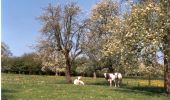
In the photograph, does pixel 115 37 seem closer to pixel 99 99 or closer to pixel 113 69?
pixel 99 99

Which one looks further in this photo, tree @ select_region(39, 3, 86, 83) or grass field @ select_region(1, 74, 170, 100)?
tree @ select_region(39, 3, 86, 83)

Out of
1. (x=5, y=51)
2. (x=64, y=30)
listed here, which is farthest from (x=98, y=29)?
(x=5, y=51)

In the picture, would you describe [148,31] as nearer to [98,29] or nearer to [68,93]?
[68,93]

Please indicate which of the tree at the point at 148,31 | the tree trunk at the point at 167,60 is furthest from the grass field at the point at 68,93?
the tree at the point at 148,31

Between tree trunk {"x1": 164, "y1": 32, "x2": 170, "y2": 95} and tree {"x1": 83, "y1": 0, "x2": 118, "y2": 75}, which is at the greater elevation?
tree {"x1": 83, "y1": 0, "x2": 118, "y2": 75}

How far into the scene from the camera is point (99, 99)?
28625 mm

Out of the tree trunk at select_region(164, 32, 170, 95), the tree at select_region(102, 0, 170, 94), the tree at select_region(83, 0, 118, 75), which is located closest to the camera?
the tree at select_region(102, 0, 170, 94)

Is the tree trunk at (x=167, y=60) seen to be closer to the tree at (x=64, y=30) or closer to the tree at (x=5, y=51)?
the tree at (x=64, y=30)

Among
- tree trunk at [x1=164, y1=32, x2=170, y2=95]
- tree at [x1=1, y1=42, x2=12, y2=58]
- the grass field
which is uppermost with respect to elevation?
tree at [x1=1, y1=42, x2=12, y2=58]

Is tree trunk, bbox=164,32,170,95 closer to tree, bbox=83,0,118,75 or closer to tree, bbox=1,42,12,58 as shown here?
tree, bbox=83,0,118,75

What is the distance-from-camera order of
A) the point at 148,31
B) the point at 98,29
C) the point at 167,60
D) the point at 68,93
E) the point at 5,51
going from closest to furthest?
the point at 68,93, the point at 148,31, the point at 167,60, the point at 98,29, the point at 5,51

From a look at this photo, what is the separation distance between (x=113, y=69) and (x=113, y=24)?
22028 millimetres

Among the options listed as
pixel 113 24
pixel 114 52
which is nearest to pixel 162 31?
pixel 114 52

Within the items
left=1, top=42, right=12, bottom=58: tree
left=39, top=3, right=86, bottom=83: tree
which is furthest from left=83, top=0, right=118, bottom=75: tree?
left=1, top=42, right=12, bottom=58: tree
